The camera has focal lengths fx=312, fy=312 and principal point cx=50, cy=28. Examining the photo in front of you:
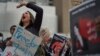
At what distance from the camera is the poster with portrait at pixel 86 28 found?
50.9 inches

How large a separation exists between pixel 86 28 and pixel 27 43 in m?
1.56

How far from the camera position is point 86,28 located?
1.37 m

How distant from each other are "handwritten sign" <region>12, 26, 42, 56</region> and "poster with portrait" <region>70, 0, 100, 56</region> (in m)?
1.35

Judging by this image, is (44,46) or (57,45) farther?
(44,46)

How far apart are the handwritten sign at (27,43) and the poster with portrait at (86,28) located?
4.45 feet

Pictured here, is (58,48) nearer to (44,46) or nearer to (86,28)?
(44,46)

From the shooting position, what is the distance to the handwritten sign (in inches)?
113

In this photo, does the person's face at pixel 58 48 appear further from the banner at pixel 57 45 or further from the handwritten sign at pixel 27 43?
the handwritten sign at pixel 27 43

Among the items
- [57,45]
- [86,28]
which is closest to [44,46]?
[57,45]

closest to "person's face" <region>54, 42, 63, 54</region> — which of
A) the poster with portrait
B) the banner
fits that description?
the banner

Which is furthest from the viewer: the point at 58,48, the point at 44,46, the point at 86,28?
the point at 44,46

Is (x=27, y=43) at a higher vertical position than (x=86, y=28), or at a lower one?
lower

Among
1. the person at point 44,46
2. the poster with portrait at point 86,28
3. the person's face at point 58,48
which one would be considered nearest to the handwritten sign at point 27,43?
the person at point 44,46

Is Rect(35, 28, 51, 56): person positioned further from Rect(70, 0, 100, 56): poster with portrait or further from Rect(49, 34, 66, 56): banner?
Rect(70, 0, 100, 56): poster with portrait
